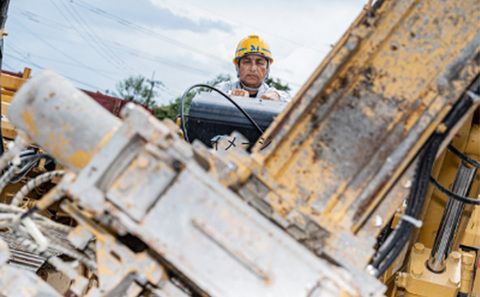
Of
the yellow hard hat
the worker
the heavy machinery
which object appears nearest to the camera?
the heavy machinery

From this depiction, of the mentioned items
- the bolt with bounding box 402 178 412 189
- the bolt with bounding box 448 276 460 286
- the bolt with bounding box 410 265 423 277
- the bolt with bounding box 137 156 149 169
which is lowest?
the bolt with bounding box 137 156 149 169

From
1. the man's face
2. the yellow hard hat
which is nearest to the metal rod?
the man's face

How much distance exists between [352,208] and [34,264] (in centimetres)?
273

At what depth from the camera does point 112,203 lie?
194 cm

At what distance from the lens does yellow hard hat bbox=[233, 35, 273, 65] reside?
19.6 feet

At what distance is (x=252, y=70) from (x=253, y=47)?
0.28 m

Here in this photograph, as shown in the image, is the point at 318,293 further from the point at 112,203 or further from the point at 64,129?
the point at 64,129

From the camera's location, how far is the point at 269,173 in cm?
220

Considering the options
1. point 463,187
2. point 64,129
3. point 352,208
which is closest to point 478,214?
point 463,187

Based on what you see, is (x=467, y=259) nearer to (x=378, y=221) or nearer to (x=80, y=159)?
(x=378, y=221)

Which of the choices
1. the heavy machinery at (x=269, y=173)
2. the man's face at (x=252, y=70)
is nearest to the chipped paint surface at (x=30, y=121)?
the heavy machinery at (x=269, y=173)

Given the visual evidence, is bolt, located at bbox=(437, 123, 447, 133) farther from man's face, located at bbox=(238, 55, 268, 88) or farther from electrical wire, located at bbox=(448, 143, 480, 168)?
man's face, located at bbox=(238, 55, 268, 88)

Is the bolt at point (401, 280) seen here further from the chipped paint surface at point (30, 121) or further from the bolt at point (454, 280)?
the chipped paint surface at point (30, 121)

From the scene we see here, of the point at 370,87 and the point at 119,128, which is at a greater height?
the point at 370,87
